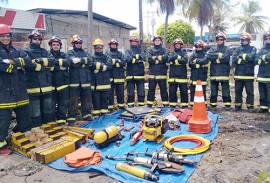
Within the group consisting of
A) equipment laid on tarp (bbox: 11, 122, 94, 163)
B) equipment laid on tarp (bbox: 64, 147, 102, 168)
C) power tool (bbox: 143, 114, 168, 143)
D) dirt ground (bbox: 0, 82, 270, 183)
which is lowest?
dirt ground (bbox: 0, 82, 270, 183)

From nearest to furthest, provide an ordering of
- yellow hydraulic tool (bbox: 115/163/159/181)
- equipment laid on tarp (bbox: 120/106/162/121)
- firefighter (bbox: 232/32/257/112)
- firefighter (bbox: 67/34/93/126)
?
yellow hydraulic tool (bbox: 115/163/159/181) → firefighter (bbox: 67/34/93/126) → equipment laid on tarp (bbox: 120/106/162/121) → firefighter (bbox: 232/32/257/112)

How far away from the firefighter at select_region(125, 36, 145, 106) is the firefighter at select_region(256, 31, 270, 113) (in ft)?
11.0

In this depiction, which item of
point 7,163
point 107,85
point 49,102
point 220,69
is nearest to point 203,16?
point 220,69

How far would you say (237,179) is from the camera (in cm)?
382

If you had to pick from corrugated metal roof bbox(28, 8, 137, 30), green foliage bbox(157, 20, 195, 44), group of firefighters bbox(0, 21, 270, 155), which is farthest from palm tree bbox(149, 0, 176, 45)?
green foliage bbox(157, 20, 195, 44)

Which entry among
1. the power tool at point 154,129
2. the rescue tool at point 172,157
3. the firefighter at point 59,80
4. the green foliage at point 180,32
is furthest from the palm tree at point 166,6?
the green foliage at point 180,32

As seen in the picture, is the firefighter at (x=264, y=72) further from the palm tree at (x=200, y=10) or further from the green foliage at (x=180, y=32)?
the green foliage at (x=180, y=32)

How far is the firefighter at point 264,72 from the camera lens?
23.1 ft

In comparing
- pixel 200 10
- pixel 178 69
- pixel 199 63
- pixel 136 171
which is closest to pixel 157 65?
pixel 178 69

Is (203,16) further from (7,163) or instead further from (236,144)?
(7,163)

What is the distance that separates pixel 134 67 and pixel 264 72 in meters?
3.74

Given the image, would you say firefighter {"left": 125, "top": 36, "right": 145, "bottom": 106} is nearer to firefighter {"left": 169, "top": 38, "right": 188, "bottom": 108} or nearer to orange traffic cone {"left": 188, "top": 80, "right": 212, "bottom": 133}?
firefighter {"left": 169, "top": 38, "right": 188, "bottom": 108}

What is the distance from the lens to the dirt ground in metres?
3.93

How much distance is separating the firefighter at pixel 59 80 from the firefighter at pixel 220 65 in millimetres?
4120
